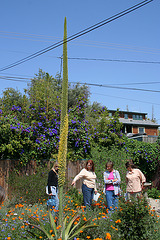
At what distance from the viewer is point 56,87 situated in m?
18.6

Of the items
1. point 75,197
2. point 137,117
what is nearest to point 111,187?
point 75,197

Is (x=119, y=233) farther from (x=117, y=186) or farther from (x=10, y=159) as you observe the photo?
(x=10, y=159)

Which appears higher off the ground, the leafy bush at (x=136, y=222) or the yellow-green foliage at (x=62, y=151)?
the yellow-green foliage at (x=62, y=151)

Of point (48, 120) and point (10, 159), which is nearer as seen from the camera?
point (10, 159)

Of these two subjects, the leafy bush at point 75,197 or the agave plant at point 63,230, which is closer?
the agave plant at point 63,230

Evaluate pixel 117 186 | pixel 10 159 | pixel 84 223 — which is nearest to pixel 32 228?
pixel 84 223

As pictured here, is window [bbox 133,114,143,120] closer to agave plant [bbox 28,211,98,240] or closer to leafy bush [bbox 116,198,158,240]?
leafy bush [bbox 116,198,158,240]

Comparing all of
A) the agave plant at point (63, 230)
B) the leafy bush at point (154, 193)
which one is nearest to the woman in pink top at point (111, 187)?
the agave plant at point (63, 230)

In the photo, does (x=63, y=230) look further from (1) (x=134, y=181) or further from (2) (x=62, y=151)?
(1) (x=134, y=181)

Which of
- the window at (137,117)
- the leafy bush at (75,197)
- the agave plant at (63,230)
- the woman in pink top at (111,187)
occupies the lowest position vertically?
the leafy bush at (75,197)

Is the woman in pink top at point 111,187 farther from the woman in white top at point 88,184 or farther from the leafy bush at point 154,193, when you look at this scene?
the leafy bush at point 154,193

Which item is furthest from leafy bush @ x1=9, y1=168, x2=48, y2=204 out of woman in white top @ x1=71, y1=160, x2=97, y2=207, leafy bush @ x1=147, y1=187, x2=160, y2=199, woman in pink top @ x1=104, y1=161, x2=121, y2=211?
leafy bush @ x1=147, y1=187, x2=160, y2=199

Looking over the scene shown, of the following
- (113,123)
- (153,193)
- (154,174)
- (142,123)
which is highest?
(142,123)

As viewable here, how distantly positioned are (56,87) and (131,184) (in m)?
13.6
